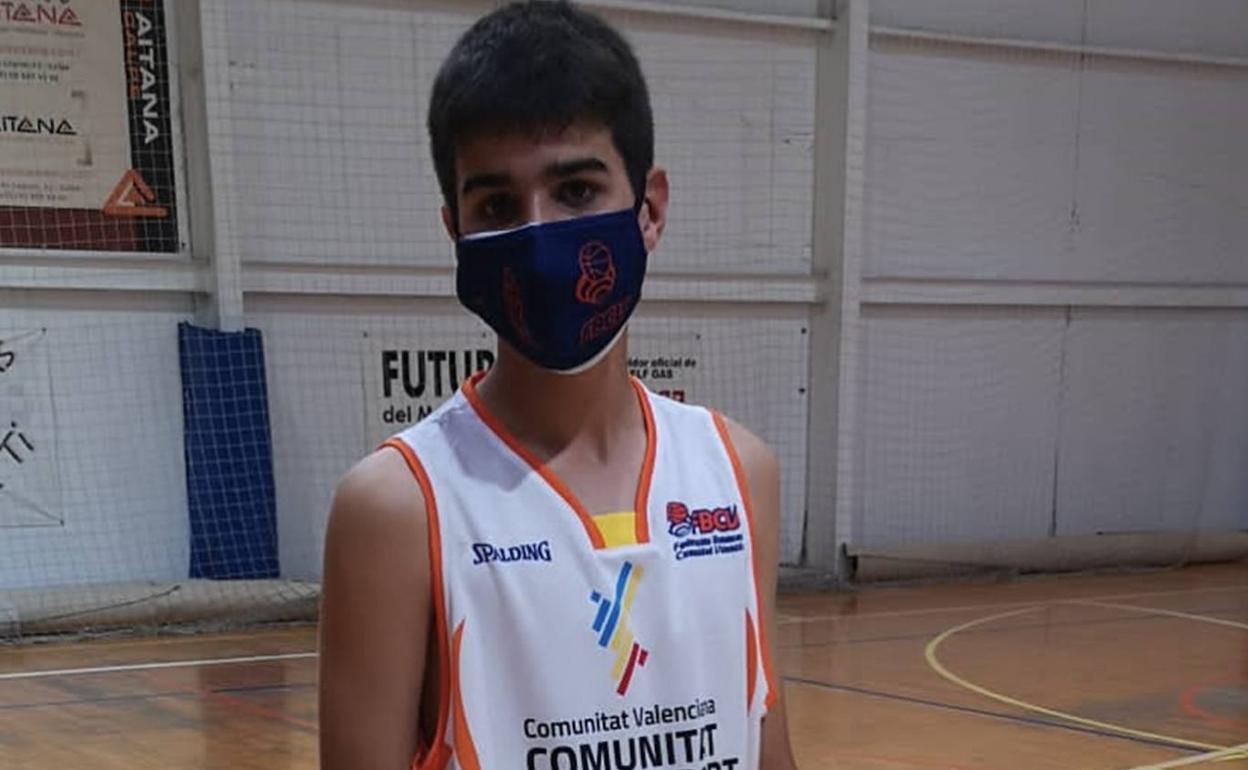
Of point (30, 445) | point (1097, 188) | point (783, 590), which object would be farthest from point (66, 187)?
point (1097, 188)

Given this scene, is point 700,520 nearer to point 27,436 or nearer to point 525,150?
point 525,150

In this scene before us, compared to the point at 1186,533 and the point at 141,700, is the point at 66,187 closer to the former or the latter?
the point at 141,700

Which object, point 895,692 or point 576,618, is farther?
point 895,692

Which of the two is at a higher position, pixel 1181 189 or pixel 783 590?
Result: pixel 1181 189

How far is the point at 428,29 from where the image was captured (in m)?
6.32

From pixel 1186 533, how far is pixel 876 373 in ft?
8.14

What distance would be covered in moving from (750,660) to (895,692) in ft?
12.6

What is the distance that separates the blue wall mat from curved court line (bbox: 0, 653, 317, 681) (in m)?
0.95

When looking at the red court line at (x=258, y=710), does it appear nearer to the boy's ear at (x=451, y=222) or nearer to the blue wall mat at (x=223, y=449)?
the blue wall mat at (x=223, y=449)

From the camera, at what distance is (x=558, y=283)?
94 centimetres

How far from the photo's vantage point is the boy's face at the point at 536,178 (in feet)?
3.05

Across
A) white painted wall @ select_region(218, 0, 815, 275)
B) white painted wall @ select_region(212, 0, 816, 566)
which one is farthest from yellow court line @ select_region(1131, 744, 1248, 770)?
white painted wall @ select_region(218, 0, 815, 275)

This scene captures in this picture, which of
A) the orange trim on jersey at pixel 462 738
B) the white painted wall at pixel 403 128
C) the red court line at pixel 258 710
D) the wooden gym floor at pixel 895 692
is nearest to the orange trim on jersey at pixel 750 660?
the orange trim on jersey at pixel 462 738

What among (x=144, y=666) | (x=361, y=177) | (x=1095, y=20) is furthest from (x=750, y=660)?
(x=1095, y=20)
